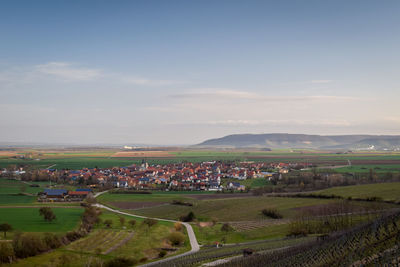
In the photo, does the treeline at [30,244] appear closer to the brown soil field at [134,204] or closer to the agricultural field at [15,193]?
the brown soil field at [134,204]

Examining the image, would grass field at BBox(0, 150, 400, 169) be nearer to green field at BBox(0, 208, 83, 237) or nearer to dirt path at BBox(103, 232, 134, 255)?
green field at BBox(0, 208, 83, 237)

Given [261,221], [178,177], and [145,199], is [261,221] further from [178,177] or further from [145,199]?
[178,177]

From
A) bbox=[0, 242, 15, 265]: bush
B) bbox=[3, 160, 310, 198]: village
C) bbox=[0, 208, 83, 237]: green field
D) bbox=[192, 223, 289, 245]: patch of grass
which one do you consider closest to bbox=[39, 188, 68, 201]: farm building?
bbox=[0, 208, 83, 237]: green field

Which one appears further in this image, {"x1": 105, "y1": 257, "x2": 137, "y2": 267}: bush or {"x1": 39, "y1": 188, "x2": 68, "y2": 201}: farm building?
{"x1": 39, "y1": 188, "x2": 68, "y2": 201}: farm building

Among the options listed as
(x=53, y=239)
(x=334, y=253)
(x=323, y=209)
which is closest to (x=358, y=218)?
(x=323, y=209)

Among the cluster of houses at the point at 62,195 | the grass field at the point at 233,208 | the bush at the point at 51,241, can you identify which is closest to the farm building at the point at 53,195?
the cluster of houses at the point at 62,195

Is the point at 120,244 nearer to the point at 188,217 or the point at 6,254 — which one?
the point at 6,254

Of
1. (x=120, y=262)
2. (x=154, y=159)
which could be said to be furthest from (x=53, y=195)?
(x=154, y=159)
